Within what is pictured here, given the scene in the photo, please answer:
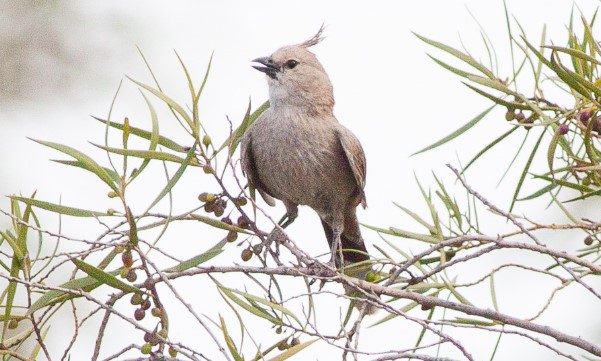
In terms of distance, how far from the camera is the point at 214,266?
305 cm

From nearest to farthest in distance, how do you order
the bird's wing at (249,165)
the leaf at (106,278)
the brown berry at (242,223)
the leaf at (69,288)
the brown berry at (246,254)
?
the leaf at (106,278)
the leaf at (69,288)
the brown berry at (242,223)
the brown berry at (246,254)
the bird's wing at (249,165)

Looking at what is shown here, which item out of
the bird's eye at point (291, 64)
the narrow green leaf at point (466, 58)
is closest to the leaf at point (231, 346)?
the narrow green leaf at point (466, 58)

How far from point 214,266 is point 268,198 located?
1.97 m

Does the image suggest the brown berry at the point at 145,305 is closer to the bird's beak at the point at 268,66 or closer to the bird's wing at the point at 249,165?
the bird's wing at the point at 249,165

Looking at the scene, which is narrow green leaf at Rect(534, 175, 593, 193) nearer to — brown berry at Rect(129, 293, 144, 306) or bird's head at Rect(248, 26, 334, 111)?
brown berry at Rect(129, 293, 144, 306)

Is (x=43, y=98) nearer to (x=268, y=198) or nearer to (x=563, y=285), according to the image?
(x=268, y=198)

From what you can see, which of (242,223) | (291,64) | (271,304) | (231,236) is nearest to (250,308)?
(271,304)

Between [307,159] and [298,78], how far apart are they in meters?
0.68

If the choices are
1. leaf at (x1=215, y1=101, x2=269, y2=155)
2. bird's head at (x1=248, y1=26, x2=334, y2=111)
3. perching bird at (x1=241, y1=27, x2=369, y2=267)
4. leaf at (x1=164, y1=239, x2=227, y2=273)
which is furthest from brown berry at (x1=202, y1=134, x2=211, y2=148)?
bird's head at (x1=248, y1=26, x2=334, y2=111)

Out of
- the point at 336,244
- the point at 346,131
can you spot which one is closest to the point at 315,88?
the point at 346,131

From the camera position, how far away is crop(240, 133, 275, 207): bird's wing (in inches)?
184

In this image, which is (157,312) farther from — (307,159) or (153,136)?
(307,159)

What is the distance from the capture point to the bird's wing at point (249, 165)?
4684mm

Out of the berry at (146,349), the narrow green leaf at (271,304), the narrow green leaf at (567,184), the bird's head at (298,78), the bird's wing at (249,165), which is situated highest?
the bird's head at (298,78)
